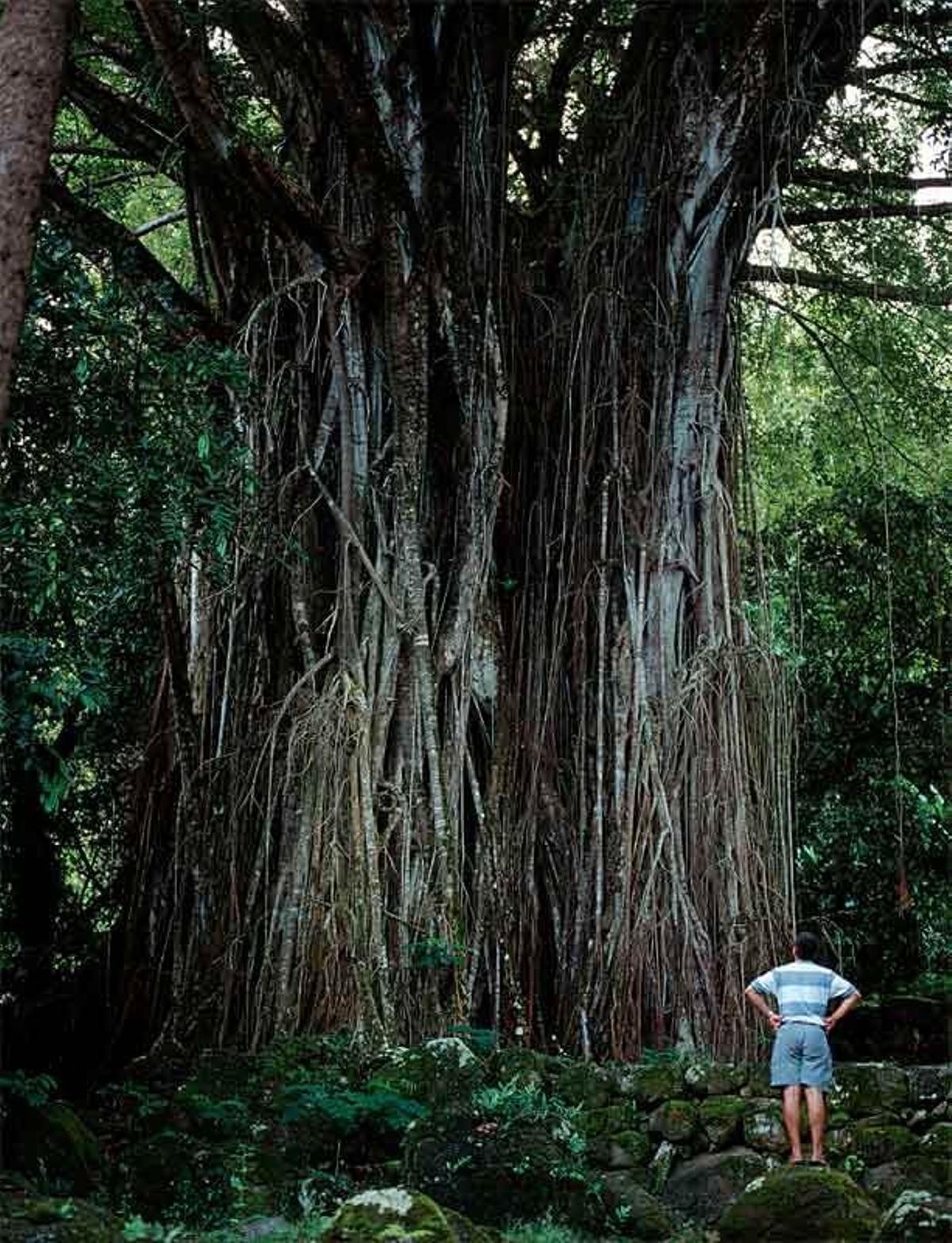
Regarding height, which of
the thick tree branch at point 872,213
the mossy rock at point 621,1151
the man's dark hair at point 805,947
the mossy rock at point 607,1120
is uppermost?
the thick tree branch at point 872,213

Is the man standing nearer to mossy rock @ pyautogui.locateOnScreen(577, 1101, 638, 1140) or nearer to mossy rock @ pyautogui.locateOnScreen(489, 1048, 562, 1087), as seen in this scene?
mossy rock @ pyautogui.locateOnScreen(577, 1101, 638, 1140)

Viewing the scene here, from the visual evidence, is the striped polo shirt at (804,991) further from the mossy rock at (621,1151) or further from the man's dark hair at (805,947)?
the mossy rock at (621,1151)

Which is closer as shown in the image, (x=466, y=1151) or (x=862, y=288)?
(x=466, y=1151)

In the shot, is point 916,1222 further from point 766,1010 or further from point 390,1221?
point 766,1010

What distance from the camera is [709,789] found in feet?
24.1

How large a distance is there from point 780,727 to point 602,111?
360 centimetres

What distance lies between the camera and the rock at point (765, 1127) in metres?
5.61

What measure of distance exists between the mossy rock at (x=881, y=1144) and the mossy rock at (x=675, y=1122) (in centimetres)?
58

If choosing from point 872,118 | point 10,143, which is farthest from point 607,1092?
point 872,118

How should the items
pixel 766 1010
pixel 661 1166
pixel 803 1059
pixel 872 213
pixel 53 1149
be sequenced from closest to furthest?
pixel 53 1149, pixel 803 1059, pixel 661 1166, pixel 766 1010, pixel 872 213

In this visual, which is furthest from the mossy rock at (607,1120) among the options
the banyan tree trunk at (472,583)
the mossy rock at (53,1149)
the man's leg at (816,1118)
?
the mossy rock at (53,1149)

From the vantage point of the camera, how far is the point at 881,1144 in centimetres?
550

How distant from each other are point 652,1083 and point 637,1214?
1.06 m

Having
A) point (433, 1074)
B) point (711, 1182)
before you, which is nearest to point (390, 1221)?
point (433, 1074)
